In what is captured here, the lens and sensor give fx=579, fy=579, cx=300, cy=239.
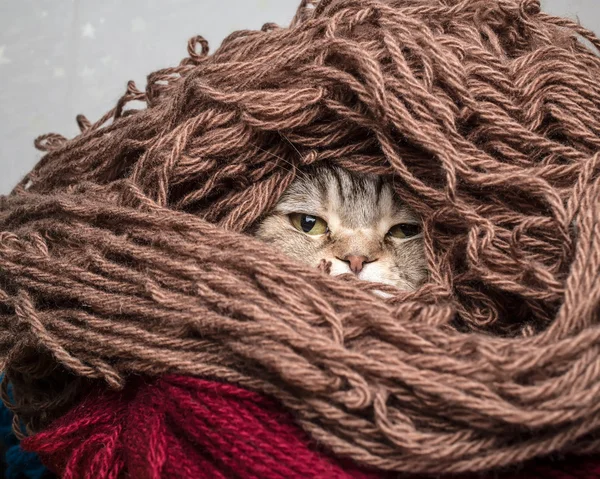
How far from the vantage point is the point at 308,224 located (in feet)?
2.22

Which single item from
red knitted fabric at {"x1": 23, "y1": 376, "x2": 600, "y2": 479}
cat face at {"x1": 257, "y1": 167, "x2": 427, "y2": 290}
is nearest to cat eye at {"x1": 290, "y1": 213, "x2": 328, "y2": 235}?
cat face at {"x1": 257, "y1": 167, "x2": 427, "y2": 290}

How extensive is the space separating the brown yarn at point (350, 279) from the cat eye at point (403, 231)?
0.09 meters

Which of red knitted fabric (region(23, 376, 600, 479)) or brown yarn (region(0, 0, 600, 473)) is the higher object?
brown yarn (region(0, 0, 600, 473))

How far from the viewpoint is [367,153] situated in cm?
62

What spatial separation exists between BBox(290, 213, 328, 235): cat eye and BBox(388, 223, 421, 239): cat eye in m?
0.08

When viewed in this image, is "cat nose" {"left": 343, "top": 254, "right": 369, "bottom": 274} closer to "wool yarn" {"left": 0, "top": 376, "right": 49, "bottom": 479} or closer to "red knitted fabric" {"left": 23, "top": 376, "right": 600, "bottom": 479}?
"red knitted fabric" {"left": 23, "top": 376, "right": 600, "bottom": 479}

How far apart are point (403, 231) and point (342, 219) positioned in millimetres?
75

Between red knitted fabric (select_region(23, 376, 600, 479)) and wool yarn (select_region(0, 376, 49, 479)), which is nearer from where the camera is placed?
red knitted fabric (select_region(23, 376, 600, 479))

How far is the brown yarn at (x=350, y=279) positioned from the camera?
0.41 metres

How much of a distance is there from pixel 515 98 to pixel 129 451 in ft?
1.59

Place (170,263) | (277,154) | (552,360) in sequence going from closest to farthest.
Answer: (552,360) < (170,263) < (277,154)

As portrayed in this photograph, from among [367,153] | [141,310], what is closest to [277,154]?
[367,153]

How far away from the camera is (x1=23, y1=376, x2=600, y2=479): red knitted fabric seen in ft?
1.44

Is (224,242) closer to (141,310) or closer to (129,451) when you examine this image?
(141,310)
